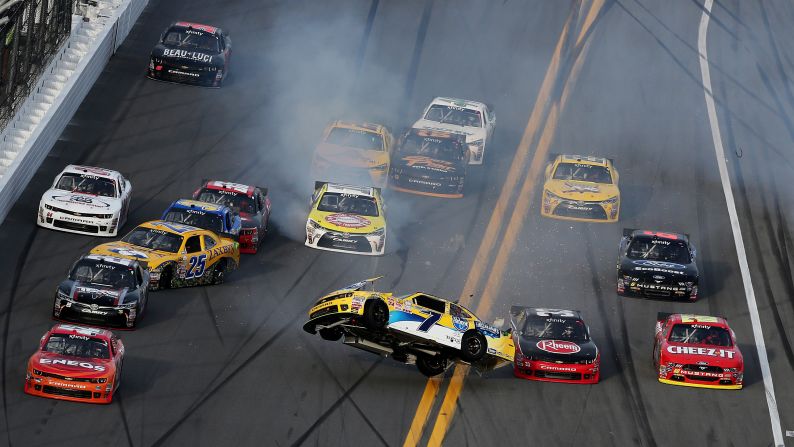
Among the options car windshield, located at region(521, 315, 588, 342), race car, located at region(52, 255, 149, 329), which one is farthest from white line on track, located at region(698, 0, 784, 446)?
race car, located at region(52, 255, 149, 329)

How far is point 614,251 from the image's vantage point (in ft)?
125

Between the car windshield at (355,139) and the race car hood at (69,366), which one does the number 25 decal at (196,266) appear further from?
the car windshield at (355,139)

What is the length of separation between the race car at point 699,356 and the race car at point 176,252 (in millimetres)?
9362

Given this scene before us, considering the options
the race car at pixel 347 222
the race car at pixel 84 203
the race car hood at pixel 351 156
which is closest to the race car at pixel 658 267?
the race car at pixel 347 222

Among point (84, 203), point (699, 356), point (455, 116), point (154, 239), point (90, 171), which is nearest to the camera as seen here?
point (699, 356)

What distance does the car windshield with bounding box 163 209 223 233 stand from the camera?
3475 cm

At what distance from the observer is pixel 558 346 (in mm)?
29891

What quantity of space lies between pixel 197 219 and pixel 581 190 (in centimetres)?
1024

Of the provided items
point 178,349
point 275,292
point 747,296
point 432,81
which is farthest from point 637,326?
point 432,81

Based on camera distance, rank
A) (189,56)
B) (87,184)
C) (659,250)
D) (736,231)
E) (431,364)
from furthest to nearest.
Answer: (189,56) → (736,231) → (87,184) → (659,250) → (431,364)

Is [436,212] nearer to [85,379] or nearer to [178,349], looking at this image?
[178,349]

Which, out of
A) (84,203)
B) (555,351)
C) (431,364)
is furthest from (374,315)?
(84,203)

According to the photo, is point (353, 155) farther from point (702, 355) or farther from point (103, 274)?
point (702, 355)

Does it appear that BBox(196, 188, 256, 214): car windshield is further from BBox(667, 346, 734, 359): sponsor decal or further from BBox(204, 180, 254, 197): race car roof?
BBox(667, 346, 734, 359): sponsor decal
